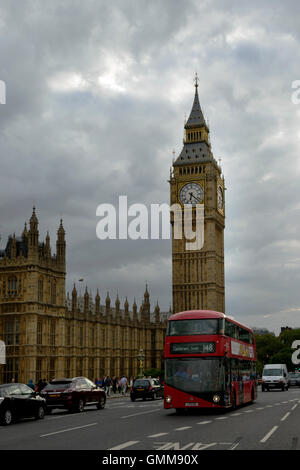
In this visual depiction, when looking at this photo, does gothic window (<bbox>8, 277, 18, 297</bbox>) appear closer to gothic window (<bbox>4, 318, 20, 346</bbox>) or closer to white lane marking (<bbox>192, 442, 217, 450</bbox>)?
gothic window (<bbox>4, 318, 20, 346</bbox>)

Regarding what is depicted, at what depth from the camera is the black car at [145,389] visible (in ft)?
126

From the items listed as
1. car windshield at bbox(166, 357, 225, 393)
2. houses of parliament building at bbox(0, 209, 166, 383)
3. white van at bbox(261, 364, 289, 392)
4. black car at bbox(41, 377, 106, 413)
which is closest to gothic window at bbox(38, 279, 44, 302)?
houses of parliament building at bbox(0, 209, 166, 383)

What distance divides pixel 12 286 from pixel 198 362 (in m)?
34.3

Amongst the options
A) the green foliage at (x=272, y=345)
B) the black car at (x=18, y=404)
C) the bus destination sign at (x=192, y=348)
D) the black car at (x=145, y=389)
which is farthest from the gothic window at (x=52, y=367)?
Answer: the green foliage at (x=272, y=345)

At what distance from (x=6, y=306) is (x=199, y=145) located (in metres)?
55.6

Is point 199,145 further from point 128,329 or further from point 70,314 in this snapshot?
point 70,314

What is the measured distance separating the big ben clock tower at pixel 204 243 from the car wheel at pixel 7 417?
72767 millimetres

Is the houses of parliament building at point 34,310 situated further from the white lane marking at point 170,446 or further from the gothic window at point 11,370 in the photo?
the white lane marking at point 170,446

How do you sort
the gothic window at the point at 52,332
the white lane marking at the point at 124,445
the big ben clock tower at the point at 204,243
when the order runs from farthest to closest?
the big ben clock tower at the point at 204,243, the gothic window at the point at 52,332, the white lane marking at the point at 124,445

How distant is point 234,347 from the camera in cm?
2459

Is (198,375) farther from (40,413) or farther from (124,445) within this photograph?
(124,445)

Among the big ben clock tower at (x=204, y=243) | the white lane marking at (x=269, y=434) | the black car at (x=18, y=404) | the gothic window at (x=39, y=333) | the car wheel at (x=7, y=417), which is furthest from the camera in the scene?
the big ben clock tower at (x=204, y=243)

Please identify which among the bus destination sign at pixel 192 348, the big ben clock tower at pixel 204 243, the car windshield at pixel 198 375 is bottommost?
the car windshield at pixel 198 375

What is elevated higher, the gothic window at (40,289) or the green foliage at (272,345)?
the gothic window at (40,289)
